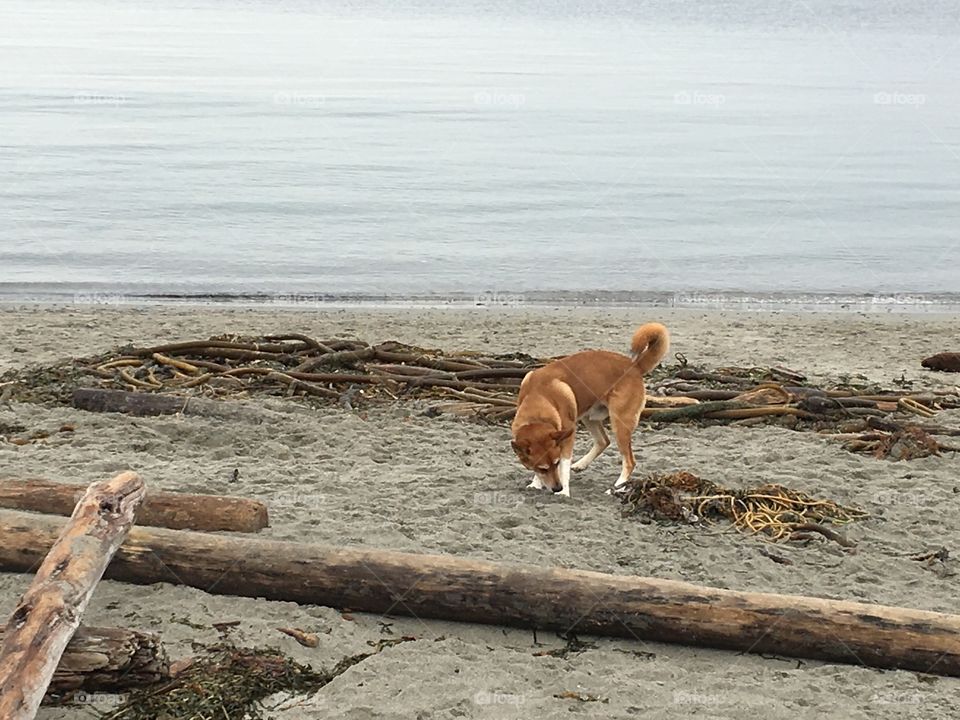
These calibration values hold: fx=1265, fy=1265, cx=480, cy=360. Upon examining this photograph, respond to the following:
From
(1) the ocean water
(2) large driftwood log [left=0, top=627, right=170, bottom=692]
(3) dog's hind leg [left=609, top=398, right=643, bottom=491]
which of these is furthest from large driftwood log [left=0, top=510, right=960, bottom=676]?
(1) the ocean water

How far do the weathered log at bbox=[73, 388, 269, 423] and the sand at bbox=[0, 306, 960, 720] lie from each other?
0.65 ft

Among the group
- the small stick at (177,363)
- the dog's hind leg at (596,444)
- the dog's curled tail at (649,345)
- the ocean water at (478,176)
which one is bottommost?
the dog's hind leg at (596,444)

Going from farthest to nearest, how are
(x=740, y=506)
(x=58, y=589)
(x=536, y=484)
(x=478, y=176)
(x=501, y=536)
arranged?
(x=478, y=176) < (x=536, y=484) < (x=740, y=506) < (x=501, y=536) < (x=58, y=589)

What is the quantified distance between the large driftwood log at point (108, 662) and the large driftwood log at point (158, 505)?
55.3 inches

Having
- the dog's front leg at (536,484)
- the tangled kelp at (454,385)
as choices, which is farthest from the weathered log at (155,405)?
the dog's front leg at (536,484)

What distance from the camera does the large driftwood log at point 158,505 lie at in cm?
648

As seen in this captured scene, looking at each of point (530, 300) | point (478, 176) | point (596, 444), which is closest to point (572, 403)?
point (596, 444)

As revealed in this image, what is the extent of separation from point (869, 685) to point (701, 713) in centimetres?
78

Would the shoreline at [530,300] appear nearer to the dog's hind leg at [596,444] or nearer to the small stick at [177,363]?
the small stick at [177,363]

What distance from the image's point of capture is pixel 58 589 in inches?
193

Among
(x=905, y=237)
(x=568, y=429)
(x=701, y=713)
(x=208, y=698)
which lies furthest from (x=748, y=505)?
(x=905, y=237)

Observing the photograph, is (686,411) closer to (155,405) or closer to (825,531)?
(825,531)

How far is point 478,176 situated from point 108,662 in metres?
25.4

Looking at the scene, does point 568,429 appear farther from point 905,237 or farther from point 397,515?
point 905,237
